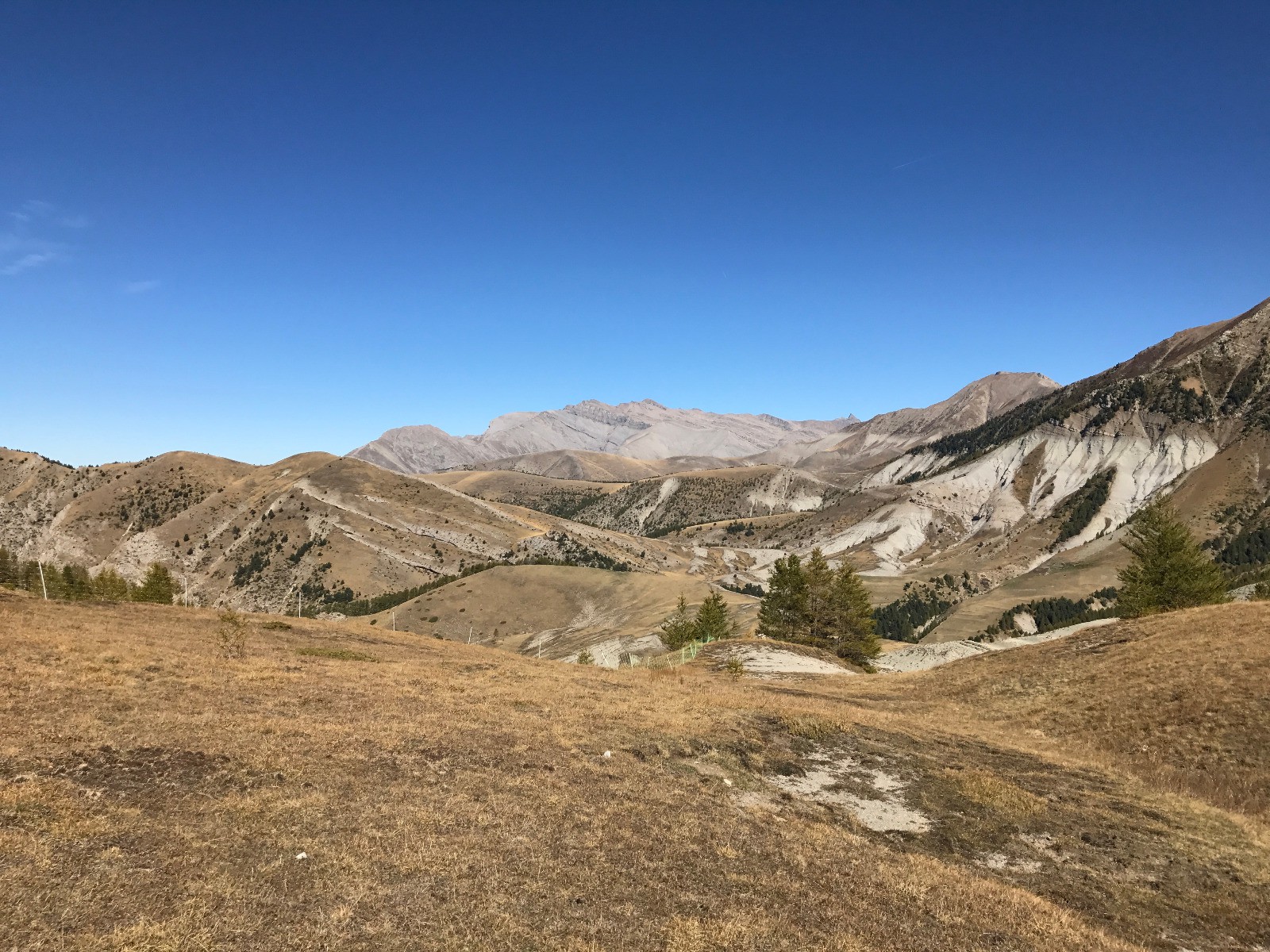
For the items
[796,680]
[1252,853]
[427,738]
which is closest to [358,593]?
[796,680]

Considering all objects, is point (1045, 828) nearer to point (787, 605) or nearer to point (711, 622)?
point (787, 605)

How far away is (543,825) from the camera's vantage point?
1318 cm

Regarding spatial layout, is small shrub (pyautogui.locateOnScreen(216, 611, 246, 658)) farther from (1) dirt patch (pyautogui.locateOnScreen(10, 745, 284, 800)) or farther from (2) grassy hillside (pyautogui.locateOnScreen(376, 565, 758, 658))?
(2) grassy hillside (pyautogui.locateOnScreen(376, 565, 758, 658))

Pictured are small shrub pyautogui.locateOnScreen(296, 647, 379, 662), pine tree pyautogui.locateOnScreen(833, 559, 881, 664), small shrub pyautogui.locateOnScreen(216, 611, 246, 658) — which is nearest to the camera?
small shrub pyautogui.locateOnScreen(216, 611, 246, 658)

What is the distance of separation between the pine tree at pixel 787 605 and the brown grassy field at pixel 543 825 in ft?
129

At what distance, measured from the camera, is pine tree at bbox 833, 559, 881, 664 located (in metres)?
64.0

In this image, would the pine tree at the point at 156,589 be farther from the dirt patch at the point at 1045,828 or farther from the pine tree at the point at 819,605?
the dirt patch at the point at 1045,828

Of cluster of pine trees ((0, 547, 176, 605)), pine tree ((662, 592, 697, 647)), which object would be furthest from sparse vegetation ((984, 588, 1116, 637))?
cluster of pine trees ((0, 547, 176, 605))

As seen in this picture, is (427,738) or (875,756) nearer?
(427,738)

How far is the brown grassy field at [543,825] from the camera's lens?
962 centimetres

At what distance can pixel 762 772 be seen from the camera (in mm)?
18734

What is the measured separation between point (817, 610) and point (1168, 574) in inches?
1092

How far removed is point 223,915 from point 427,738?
913cm

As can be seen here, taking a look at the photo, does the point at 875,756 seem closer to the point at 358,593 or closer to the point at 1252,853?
the point at 1252,853
